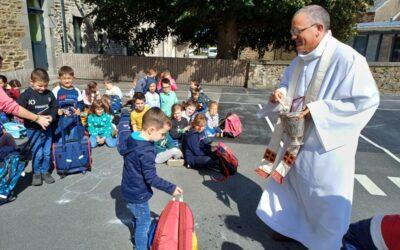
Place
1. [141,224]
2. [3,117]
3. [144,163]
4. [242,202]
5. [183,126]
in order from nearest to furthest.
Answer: [144,163] < [141,224] < [242,202] < [183,126] < [3,117]

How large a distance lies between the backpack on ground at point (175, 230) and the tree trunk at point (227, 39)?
1375 cm

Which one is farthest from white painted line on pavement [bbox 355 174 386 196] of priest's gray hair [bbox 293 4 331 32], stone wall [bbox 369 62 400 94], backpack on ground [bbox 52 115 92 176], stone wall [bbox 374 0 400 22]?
stone wall [bbox 374 0 400 22]

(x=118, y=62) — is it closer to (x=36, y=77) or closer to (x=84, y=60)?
(x=84, y=60)

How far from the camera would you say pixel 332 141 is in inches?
110

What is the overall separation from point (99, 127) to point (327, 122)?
511cm

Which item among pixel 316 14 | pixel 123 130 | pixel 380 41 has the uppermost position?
pixel 380 41

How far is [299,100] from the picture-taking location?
3.18 metres

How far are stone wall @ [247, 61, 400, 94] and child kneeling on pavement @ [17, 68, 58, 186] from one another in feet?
37.9

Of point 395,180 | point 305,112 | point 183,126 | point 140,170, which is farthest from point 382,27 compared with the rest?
point 140,170

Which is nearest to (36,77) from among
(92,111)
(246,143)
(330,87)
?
(92,111)

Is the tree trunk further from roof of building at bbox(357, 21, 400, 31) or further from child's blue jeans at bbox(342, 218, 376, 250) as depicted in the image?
roof of building at bbox(357, 21, 400, 31)

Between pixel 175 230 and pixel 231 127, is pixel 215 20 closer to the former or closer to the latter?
pixel 231 127

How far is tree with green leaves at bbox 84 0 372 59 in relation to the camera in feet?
42.1

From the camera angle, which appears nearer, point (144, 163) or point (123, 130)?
point (144, 163)
